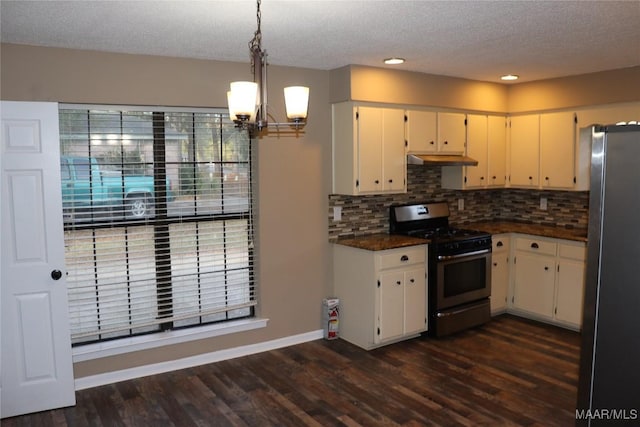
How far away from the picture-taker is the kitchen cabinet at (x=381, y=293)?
4.34 m

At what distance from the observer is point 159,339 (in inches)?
156

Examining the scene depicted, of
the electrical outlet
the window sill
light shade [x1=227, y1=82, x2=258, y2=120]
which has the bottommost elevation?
the window sill

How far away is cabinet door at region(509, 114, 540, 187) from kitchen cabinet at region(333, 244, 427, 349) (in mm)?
1595

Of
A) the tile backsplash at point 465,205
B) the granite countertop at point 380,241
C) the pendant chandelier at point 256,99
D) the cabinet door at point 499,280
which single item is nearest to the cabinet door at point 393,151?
the tile backsplash at point 465,205

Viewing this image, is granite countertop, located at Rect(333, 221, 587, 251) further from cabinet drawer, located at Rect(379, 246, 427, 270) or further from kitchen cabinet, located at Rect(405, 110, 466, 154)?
kitchen cabinet, located at Rect(405, 110, 466, 154)

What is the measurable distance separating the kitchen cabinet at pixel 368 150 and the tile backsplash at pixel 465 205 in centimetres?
32

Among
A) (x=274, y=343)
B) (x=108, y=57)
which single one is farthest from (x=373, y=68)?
(x=274, y=343)

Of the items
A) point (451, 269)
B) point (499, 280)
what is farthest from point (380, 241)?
point (499, 280)

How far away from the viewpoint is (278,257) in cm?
445

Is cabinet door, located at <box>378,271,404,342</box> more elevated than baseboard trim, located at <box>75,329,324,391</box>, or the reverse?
cabinet door, located at <box>378,271,404,342</box>

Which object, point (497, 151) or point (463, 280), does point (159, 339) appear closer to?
point (463, 280)

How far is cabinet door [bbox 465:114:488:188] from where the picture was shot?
5.21 m

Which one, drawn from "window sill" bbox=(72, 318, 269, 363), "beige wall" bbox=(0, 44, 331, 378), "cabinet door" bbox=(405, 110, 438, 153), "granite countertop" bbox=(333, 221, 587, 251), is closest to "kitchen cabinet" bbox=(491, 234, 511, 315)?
"granite countertop" bbox=(333, 221, 587, 251)

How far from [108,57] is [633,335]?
11.6ft
